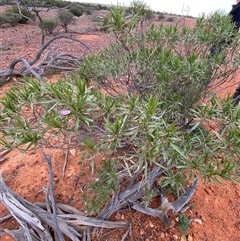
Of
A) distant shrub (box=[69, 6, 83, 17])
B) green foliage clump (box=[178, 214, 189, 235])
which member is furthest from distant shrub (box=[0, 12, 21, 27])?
green foliage clump (box=[178, 214, 189, 235])

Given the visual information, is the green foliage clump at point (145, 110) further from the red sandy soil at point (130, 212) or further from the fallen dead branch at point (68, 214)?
the red sandy soil at point (130, 212)

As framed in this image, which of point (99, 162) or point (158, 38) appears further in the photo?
point (99, 162)

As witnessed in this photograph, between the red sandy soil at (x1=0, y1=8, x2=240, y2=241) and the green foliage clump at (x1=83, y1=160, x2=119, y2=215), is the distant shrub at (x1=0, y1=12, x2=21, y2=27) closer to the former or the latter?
the red sandy soil at (x1=0, y1=8, x2=240, y2=241)

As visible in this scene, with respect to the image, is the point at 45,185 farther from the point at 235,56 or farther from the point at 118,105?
the point at 235,56

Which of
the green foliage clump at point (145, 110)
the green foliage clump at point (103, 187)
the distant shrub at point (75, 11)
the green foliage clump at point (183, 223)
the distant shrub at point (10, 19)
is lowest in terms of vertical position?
the distant shrub at point (75, 11)

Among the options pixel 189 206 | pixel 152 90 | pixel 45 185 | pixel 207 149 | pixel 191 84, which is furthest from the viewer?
pixel 45 185

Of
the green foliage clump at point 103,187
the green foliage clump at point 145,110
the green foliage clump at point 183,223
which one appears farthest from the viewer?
the green foliage clump at point 183,223

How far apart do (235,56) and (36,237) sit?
2.12m

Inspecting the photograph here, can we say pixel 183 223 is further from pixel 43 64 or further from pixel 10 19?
pixel 10 19

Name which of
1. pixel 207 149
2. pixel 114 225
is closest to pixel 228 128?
pixel 207 149

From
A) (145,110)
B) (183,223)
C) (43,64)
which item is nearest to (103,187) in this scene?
(183,223)

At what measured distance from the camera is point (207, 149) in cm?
136

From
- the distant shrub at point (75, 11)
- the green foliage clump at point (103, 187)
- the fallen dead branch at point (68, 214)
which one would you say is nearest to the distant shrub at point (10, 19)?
the distant shrub at point (75, 11)

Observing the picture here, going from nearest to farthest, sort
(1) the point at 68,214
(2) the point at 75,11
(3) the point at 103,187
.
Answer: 1. (3) the point at 103,187
2. (1) the point at 68,214
3. (2) the point at 75,11
